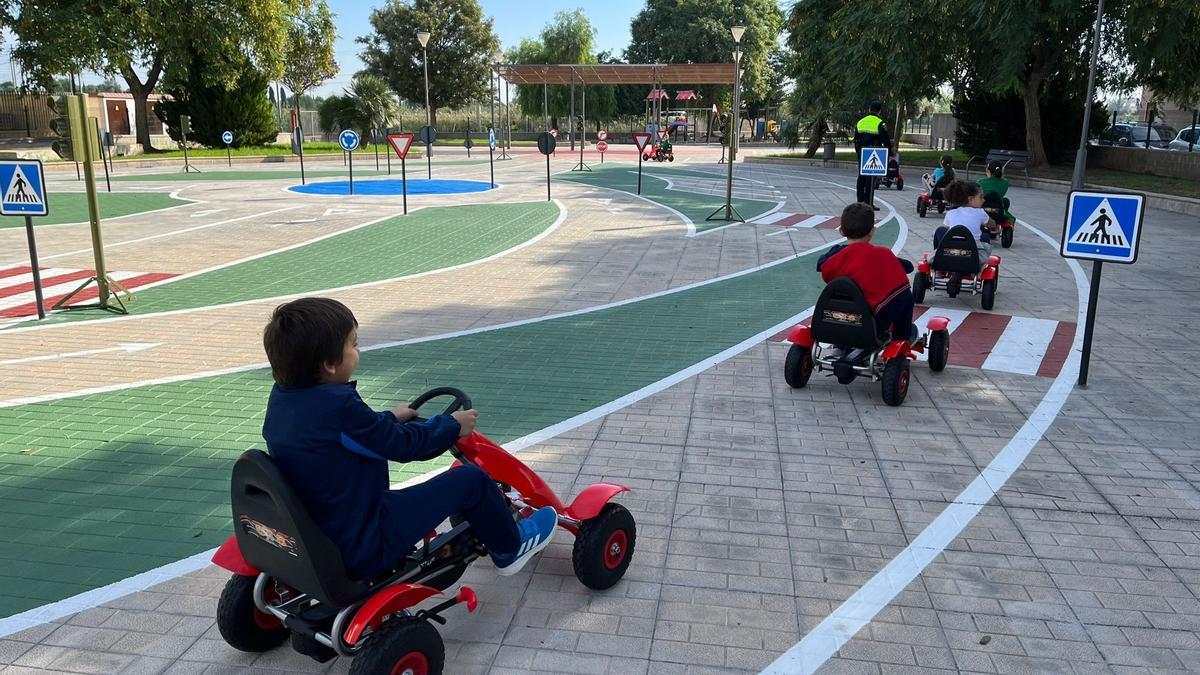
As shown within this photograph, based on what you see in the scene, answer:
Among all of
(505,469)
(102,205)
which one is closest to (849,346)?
(505,469)

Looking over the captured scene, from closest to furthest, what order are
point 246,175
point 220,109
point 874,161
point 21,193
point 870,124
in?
point 21,193, point 874,161, point 870,124, point 246,175, point 220,109

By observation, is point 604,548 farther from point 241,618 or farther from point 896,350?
point 896,350

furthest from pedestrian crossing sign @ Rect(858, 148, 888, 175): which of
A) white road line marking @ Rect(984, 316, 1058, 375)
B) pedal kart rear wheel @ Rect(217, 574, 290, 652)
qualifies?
pedal kart rear wheel @ Rect(217, 574, 290, 652)

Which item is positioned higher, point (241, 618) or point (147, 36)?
point (147, 36)

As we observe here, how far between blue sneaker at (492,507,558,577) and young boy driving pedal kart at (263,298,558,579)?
0.48 m

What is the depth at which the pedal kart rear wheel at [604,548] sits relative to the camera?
3895 millimetres

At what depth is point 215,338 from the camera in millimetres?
8727

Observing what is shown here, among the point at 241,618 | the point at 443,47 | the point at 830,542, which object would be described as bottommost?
the point at 830,542

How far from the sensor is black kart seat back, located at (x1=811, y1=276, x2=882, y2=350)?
652 cm

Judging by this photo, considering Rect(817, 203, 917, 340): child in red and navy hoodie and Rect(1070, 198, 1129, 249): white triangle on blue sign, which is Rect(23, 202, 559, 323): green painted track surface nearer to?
Rect(817, 203, 917, 340): child in red and navy hoodie

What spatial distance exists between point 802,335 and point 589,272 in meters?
5.82

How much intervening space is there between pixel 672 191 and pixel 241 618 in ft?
75.4

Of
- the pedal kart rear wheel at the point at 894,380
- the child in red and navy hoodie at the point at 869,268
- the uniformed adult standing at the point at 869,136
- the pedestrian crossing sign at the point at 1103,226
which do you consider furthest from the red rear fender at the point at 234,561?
the uniformed adult standing at the point at 869,136

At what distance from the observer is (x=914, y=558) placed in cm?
438
